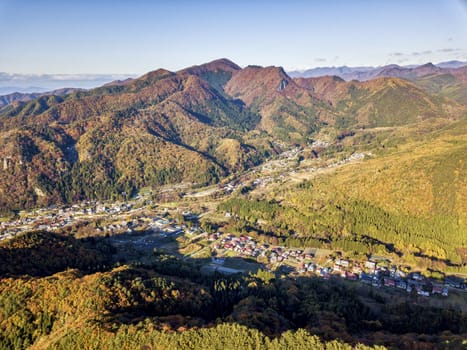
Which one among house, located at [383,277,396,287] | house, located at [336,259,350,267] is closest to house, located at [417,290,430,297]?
house, located at [383,277,396,287]

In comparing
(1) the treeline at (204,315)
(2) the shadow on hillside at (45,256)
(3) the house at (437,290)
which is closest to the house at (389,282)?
(1) the treeline at (204,315)

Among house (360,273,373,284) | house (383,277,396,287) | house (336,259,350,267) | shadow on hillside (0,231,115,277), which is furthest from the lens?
house (336,259,350,267)

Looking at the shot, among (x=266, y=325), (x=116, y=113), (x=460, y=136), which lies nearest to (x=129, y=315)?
(x=266, y=325)

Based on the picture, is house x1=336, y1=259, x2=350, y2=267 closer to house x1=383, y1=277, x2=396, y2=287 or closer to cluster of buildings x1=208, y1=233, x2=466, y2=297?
cluster of buildings x1=208, y1=233, x2=466, y2=297

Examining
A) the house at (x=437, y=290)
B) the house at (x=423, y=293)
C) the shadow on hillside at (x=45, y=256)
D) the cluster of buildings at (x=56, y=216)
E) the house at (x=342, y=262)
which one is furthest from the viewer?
the cluster of buildings at (x=56, y=216)

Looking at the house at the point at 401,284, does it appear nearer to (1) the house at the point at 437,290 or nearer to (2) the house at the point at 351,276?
(1) the house at the point at 437,290

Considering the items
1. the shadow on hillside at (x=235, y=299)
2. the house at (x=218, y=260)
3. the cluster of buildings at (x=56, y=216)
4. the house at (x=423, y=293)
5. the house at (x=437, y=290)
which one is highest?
the shadow on hillside at (x=235, y=299)

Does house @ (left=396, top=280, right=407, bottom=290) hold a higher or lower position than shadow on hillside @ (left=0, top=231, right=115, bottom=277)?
lower

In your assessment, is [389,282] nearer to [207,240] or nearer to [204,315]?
[204,315]

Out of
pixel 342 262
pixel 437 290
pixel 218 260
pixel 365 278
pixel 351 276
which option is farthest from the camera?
pixel 218 260

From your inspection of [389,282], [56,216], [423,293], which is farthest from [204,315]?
[56,216]

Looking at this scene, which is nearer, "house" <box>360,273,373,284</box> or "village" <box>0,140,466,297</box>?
"house" <box>360,273,373,284</box>
